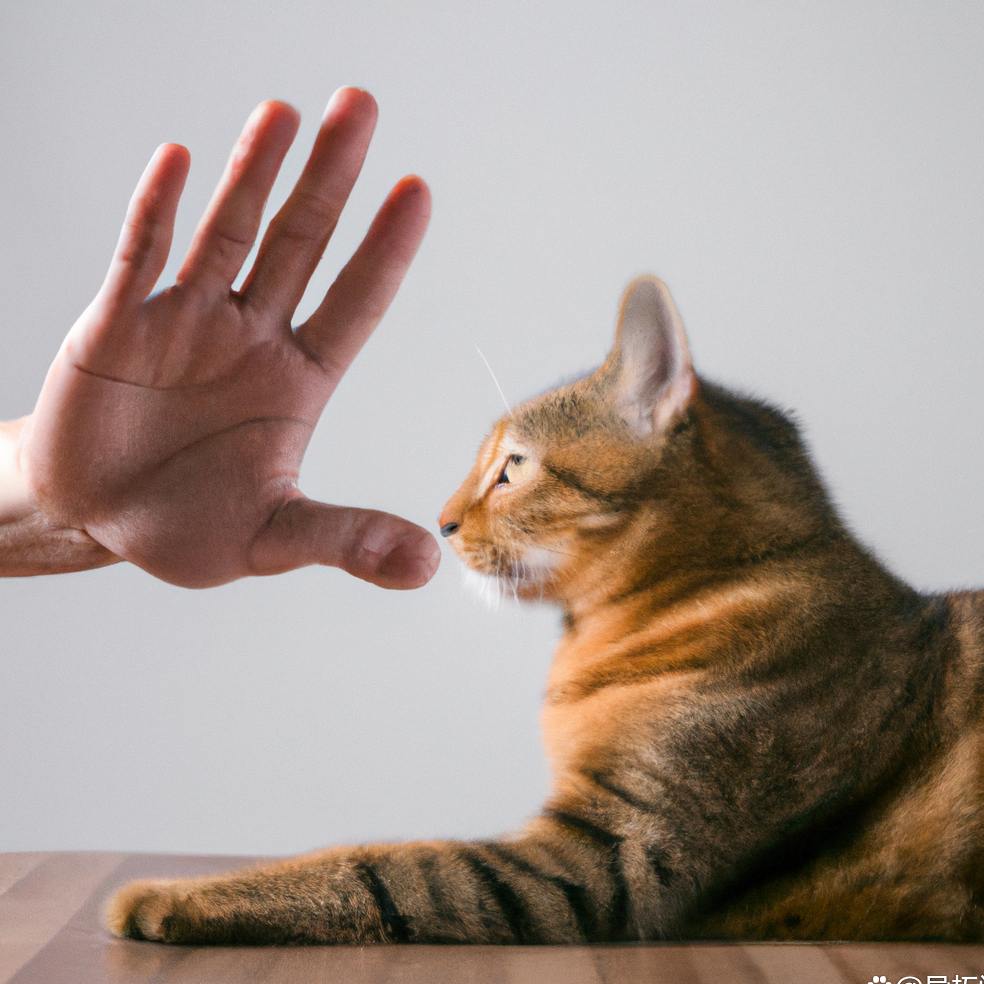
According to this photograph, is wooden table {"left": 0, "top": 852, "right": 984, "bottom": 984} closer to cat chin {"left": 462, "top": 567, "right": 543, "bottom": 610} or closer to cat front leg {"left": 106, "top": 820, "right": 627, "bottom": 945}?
cat front leg {"left": 106, "top": 820, "right": 627, "bottom": 945}

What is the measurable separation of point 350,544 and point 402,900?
269mm

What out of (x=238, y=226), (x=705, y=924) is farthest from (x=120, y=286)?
(x=705, y=924)

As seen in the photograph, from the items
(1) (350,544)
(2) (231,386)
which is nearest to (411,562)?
(1) (350,544)

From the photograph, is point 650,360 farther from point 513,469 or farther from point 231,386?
point 231,386

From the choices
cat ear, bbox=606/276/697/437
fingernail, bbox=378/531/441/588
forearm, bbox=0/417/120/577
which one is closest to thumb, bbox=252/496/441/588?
fingernail, bbox=378/531/441/588

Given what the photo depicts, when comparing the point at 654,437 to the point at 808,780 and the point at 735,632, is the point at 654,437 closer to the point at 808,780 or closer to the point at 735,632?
the point at 735,632

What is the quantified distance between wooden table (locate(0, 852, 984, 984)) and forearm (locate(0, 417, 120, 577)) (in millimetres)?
300

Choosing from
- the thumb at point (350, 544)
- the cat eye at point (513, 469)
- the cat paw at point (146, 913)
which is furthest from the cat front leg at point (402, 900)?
the cat eye at point (513, 469)

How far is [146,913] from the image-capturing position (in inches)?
28.0

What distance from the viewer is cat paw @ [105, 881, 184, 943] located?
0.71 meters

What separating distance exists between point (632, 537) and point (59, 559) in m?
0.52

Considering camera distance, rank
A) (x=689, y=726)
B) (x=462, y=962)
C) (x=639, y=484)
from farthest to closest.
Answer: (x=639, y=484)
(x=689, y=726)
(x=462, y=962)

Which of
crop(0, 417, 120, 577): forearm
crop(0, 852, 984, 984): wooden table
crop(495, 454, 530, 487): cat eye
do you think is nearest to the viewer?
crop(0, 852, 984, 984): wooden table

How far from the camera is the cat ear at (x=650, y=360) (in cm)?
90
